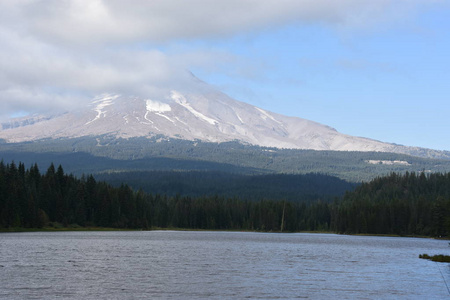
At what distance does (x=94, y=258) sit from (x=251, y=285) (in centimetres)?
2949

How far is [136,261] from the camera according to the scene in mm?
79812

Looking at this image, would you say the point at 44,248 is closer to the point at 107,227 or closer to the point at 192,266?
the point at 192,266

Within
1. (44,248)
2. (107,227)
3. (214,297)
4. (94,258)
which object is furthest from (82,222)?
(214,297)

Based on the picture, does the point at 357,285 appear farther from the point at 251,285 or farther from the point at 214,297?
the point at 214,297

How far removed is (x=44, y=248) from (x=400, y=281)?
2140 inches

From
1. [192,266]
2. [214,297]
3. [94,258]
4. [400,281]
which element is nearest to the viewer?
[214,297]

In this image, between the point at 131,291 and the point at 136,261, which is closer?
the point at 131,291

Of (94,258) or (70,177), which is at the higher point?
(70,177)

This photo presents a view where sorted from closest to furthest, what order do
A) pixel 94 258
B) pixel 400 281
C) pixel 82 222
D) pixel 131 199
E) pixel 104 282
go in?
pixel 104 282 < pixel 400 281 < pixel 94 258 < pixel 82 222 < pixel 131 199

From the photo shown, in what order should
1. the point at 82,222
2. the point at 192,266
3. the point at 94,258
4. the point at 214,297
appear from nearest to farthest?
1. the point at 214,297
2. the point at 192,266
3. the point at 94,258
4. the point at 82,222

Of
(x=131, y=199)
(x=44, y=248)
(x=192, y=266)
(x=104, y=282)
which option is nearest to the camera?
(x=104, y=282)

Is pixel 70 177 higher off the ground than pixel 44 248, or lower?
higher

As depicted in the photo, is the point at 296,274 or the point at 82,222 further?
the point at 82,222

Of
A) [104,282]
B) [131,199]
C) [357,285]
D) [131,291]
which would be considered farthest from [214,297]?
[131,199]
